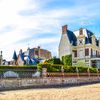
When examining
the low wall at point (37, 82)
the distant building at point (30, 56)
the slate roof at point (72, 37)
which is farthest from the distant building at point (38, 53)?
the low wall at point (37, 82)

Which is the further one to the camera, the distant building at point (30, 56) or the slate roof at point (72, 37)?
the distant building at point (30, 56)

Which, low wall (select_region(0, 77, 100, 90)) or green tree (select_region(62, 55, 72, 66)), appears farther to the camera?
green tree (select_region(62, 55, 72, 66))

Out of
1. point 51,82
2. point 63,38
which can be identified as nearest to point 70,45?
point 63,38

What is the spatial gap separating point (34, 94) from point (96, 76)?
2145 cm

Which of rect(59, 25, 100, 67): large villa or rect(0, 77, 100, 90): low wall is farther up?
rect(59, 25, 100, 67): large villa

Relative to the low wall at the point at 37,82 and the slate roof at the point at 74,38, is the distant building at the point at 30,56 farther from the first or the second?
the low wall at the point at 37,82

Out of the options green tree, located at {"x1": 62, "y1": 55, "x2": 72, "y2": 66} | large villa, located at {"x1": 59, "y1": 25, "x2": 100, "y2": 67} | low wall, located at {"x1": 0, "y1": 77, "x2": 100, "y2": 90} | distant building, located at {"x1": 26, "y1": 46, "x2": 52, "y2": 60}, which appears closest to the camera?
low wall, located at {"x1": 0, "y1": 77, "x2": 100, "y2": 90}

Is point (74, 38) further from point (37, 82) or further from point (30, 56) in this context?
point (37, 82)

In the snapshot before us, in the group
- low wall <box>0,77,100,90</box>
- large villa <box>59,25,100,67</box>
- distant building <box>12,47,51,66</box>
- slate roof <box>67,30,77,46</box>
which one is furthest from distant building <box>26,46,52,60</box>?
low wall <box>0,77,100,90</box>

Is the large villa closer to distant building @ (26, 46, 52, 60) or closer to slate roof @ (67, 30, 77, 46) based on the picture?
slate roof @ (67, 30, 77, 46)

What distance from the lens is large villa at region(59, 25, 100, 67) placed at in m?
72.7

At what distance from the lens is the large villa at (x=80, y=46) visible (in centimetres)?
7269

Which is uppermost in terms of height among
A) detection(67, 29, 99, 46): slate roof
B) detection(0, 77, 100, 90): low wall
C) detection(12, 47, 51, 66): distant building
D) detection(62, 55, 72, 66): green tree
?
detection(67, 29, 99, 46): slate roof

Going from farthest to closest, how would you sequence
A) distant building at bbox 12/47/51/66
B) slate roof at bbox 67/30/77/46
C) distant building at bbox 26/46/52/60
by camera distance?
distant building at bbox 26/46/52/60
distant building at bbox 12/47/51/66
slate roof at bbox 67/30/77/46
